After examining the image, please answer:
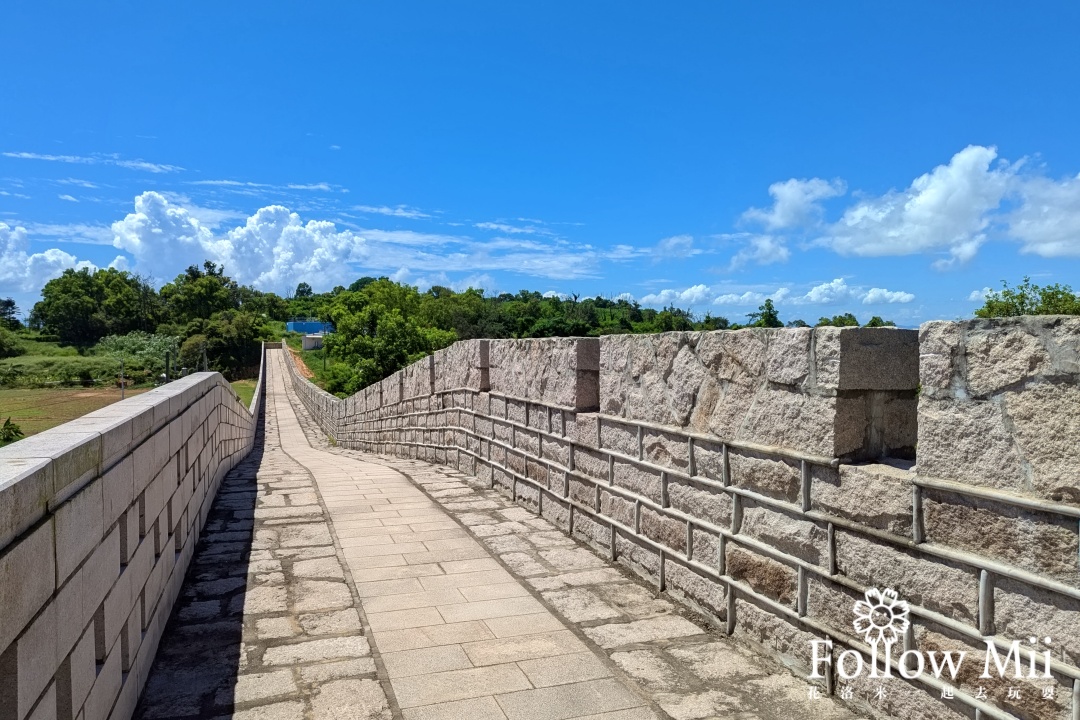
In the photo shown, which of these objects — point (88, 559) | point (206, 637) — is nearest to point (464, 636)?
point (206, 637)

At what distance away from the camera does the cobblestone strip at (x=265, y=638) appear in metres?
2.96

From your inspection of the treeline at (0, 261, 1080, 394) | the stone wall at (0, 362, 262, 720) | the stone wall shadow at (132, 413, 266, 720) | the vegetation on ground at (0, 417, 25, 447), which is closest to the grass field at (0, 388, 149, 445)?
the vegetation on ground at (0, 417, 25, 447)

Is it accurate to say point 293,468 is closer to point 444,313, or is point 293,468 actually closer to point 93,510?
point 93,510

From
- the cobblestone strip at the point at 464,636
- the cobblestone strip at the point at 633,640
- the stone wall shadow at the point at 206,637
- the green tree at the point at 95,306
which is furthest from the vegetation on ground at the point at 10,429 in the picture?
the green tree at the point at 95,306

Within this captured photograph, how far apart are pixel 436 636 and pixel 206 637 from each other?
1128mm

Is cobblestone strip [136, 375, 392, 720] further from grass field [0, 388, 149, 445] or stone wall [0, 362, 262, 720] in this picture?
grass field [0, 388, 149, 445]

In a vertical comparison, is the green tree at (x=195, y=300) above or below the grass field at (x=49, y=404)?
above

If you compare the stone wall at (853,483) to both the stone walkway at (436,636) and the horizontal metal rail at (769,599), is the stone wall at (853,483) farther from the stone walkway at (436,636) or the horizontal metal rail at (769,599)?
the stone walkway at (436,636)

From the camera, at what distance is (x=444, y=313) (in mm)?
77188

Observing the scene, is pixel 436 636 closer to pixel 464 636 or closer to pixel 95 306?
pixel 464 636

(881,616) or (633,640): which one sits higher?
(881,616)

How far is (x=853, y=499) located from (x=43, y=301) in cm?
8264

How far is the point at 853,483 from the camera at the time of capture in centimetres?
282

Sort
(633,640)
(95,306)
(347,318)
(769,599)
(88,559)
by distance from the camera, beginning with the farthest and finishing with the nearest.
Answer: (95,306) < (347,318) < (633,640) < (769,599) < (88,559)
